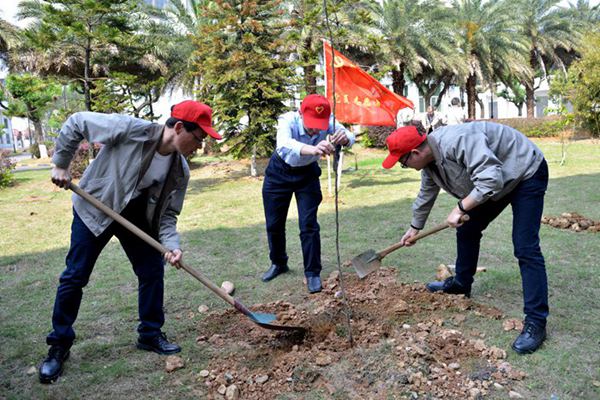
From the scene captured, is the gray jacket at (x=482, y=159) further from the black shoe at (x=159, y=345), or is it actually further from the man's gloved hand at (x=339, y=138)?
the black shoe at (x=159, y=345)

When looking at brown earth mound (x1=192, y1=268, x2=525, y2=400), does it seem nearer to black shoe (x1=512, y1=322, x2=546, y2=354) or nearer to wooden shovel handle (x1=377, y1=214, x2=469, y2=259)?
black shoe (x1=512, y1=322, x2=546, y2=354)

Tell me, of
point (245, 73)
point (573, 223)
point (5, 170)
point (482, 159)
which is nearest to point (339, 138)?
point (482, 159)

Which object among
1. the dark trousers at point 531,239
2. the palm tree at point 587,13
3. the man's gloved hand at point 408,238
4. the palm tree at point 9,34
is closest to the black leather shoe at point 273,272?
the man's gloved hand at point 408,238

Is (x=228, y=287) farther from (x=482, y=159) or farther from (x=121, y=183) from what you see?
(x=482, y=159)

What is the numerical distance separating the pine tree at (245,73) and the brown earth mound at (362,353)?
28.6 feet

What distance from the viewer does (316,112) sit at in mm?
4035

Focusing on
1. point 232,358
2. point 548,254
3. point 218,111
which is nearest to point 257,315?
point 232,358

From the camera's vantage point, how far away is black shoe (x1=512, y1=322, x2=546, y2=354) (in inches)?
125

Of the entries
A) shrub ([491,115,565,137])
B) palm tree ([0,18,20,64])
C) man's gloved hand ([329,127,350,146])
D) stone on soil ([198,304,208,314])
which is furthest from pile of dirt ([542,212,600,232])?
palm tree ([0,18,20,64])

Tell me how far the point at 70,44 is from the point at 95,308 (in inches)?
388

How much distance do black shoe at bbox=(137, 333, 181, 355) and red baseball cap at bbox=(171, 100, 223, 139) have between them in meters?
1.55

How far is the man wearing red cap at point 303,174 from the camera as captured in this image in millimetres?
4062

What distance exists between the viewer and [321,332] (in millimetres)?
3613

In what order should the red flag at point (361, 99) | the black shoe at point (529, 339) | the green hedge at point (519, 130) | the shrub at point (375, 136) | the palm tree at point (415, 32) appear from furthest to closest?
1. the palm tree at point (415, 32)
2. the shrub at point (375, 136)
3. the green hedge at point (519, 130)
4. the red flag at point (361, 99)
5. the black shoe at point (529, 339)
